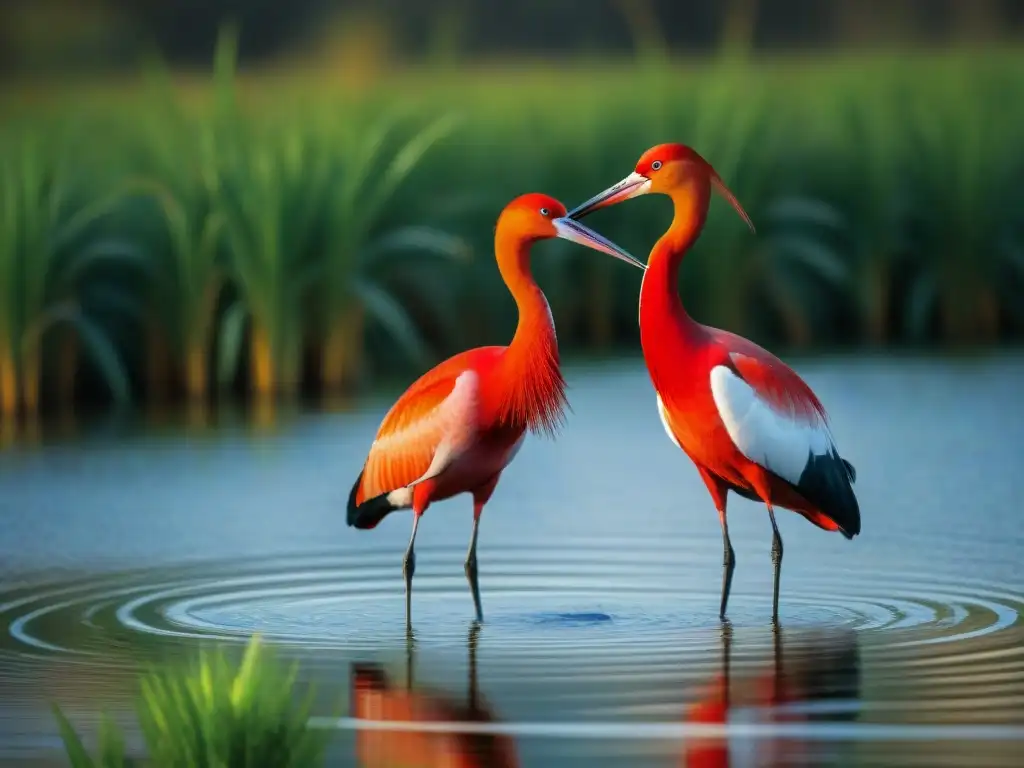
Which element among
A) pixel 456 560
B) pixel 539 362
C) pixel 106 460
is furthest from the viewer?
pixel 106 460

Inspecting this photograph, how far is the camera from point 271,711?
17.2ft

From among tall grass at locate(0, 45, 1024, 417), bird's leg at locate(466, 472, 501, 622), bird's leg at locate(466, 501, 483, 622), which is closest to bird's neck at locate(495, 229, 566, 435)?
bird's leg at locate(466, 472, 501, 622)

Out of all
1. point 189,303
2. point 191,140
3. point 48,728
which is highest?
point 191,140

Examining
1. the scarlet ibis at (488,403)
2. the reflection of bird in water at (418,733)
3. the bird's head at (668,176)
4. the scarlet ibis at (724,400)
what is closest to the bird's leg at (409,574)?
the scarlet ibis at (488,403)

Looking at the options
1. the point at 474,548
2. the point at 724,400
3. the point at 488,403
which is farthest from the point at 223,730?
the point at 474,548

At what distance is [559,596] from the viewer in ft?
27.3

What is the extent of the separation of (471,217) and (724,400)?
27.1 ft

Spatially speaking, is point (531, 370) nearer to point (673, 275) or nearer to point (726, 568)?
point (673, 275)

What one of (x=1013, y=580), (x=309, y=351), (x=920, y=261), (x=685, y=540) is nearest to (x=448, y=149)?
(x=309, y=351)

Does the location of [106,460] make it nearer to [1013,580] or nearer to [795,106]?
[1013,580]

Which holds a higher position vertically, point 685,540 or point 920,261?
point 920,261

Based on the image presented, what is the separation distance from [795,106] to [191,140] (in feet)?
16.1

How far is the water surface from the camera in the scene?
6207 mm

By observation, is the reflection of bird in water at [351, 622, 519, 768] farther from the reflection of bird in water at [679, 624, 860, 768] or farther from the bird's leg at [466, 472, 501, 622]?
the bird's leg at [466, 472, 501, 622]
